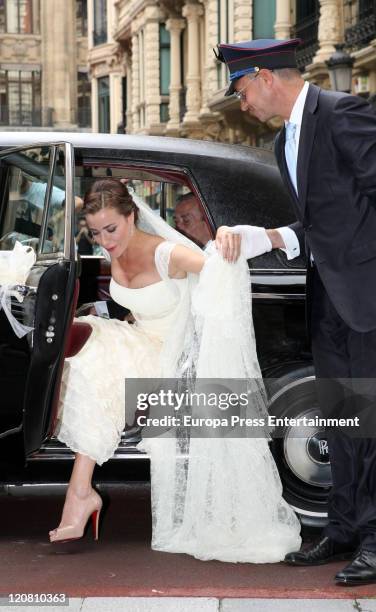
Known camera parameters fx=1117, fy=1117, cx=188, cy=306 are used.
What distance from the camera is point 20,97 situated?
2633 inches

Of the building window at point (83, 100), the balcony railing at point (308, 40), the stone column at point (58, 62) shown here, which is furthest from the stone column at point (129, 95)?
the balcony railing at point (308, 40)

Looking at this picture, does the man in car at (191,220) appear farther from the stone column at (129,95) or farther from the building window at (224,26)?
the stone column at (129,95)

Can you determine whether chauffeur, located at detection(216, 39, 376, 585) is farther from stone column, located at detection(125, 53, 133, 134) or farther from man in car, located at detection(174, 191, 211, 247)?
stone column, located at detection(125, 53, 133, 134)

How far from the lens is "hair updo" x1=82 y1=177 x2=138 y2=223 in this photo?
Result: 4914mm

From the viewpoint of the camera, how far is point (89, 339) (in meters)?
4.98

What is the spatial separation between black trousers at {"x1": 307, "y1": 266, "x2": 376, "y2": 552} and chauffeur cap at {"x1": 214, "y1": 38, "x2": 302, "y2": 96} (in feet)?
2.77

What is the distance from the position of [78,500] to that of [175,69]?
117ft

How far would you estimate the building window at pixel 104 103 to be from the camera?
54.8 m

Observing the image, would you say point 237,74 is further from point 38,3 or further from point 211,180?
point 38,3

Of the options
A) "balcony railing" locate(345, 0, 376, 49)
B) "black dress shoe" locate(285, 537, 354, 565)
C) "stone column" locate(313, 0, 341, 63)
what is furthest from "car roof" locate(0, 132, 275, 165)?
"stone column" locate(313, 0, 341, 63)

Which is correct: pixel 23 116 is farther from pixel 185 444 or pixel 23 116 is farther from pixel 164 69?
pixel 185 444

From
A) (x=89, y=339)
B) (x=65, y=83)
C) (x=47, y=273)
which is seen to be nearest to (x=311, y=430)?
(x=89, y=339)

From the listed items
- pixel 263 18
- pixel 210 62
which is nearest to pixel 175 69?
pixel 210 62

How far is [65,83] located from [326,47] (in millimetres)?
47294
